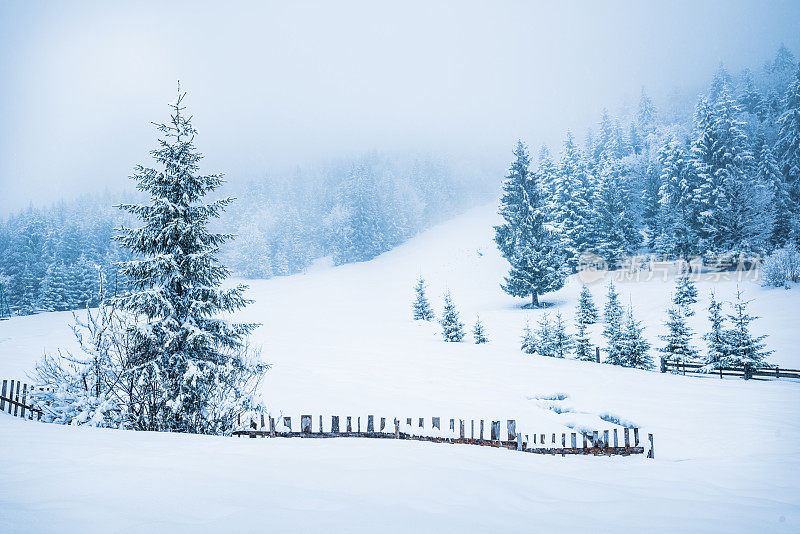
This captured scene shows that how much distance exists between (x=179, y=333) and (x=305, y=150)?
483ft

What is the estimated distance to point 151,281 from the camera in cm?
970

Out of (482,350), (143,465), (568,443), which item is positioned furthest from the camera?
(482,350)

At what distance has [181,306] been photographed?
942 cm

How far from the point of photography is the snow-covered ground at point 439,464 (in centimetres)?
383

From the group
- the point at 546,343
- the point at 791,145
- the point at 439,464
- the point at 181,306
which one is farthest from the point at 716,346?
the point at 791,145

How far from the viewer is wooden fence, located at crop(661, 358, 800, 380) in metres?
16.4

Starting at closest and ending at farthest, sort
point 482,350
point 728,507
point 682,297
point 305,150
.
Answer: point 728,507
point 482,350
point 682,297
point 305,150

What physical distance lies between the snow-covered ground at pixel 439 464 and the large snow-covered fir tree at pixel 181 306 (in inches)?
72.1

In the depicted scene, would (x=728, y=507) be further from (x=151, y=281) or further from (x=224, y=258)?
(x=224, y=258)

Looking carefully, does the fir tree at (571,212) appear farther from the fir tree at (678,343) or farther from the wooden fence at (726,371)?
the wooden fence at (726,371)

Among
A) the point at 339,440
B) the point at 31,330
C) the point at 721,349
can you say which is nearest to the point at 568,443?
the point at 339,440

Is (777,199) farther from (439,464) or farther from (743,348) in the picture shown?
(439,464)

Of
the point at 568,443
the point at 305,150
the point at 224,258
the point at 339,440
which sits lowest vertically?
the point at 568,443

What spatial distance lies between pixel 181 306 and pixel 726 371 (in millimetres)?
22536
